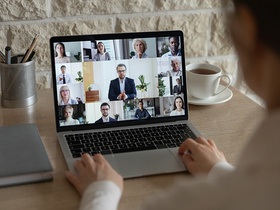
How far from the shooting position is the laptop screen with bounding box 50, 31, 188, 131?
127cm

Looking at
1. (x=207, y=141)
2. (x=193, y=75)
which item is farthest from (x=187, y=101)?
(x=207, y=141)

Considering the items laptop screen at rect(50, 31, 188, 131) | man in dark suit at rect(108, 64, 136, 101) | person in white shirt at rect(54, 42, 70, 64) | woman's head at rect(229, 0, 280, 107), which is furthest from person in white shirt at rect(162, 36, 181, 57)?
woman's head at rect(229, 0, 280, 107)

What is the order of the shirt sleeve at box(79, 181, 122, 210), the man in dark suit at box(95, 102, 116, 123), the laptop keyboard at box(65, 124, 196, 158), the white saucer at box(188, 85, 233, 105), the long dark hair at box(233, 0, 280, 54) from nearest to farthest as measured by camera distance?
1. the long dark hair at box(233, 0, 280, 54)
2. the shirt sleeve at box(79, 181, 122, 210)
3. the laptop keyboard at box(65, 124, 196, 158)
4. the man in dark suit at box(95, 102, 116, 123)
5. the white saucer at box(188, 85, 233, 105)

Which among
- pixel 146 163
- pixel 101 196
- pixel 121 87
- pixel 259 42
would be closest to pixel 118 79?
pixel 121 87

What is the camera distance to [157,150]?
1184 millimetres

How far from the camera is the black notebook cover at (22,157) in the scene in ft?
3.47

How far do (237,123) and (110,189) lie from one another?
0.46 meters

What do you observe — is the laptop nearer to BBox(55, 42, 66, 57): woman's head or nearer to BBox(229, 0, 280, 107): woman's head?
BBox(55, 42, 66, 57): woman's head

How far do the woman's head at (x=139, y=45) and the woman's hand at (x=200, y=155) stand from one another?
26 centimetres

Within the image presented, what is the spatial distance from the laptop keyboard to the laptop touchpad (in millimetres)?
22

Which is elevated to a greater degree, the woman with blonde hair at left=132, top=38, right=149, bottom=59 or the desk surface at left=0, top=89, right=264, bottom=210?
the woman with blonde hair at left=132, top=38, right=149, bottom=59

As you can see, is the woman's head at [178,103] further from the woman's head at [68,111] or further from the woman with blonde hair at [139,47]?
the woman's head at [68,111]

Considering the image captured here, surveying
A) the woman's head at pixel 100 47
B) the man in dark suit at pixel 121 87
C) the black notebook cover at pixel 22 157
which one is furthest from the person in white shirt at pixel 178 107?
the black notebook cover at pixel 22 157

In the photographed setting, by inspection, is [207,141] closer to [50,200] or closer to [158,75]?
[158,75]
